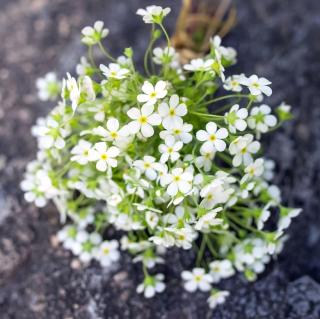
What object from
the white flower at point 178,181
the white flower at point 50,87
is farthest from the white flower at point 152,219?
the white flower at point 50,87

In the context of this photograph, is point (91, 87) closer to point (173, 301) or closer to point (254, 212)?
point (254, 212)

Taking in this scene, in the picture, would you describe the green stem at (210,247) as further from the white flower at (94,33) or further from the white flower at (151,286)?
the white flower at (94,33)

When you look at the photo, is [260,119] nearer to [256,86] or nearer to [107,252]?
[256,86]

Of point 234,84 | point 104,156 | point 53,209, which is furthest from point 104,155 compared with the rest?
point 53,209

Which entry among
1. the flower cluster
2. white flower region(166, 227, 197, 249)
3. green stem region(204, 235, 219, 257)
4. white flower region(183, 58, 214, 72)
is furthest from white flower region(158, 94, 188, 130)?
green stem region(204, 235, 219, 257)

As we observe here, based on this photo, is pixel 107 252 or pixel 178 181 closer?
pixel 178 181

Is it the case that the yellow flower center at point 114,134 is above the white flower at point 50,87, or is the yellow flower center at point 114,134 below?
above

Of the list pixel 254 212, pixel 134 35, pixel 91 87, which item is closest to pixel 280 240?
pixel 254 212
